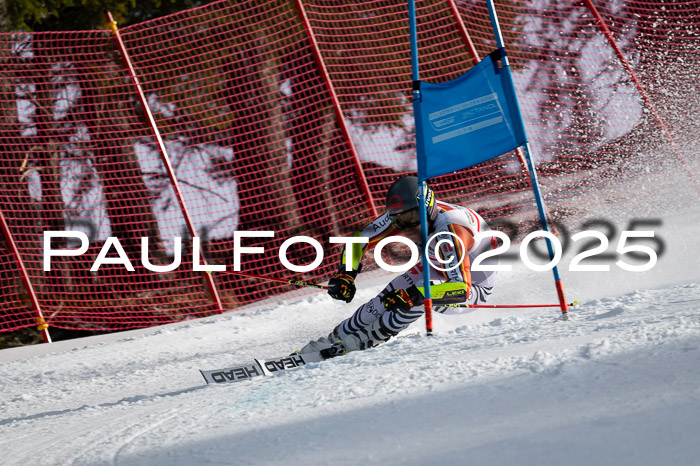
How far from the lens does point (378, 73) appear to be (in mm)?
8781

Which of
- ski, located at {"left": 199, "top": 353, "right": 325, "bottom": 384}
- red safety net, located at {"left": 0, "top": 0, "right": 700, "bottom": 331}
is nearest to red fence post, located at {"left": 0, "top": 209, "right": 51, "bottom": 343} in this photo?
red safety net, located at {"left": 0, "top": 0, "right": 700, "bottom": 331}

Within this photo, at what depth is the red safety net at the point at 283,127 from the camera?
7.68 metres

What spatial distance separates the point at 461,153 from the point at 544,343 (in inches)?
48.6

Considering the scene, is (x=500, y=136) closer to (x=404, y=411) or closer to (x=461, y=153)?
(x=461, y=153)

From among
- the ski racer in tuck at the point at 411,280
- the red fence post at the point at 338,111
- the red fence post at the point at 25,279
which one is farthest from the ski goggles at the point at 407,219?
the red fence post at the point at 25,279

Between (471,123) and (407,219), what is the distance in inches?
33.0

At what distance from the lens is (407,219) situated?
4.47m

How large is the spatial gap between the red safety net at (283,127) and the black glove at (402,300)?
134 inches

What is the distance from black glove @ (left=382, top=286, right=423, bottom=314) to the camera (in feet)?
12.9

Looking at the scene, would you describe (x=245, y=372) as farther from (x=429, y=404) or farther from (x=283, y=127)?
(x=283, y=127)

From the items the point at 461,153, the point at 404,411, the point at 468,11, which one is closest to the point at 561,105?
the point at 468,11

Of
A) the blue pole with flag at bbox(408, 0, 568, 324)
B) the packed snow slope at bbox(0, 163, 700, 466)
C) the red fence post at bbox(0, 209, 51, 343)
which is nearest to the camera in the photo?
the packed snow slope at bbox(0, 163, 700, 466)

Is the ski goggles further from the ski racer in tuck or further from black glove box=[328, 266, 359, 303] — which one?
black glove box=[328, 266, 359, 303]

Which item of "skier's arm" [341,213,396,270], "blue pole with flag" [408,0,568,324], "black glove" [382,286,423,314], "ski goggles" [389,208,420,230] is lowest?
"black glove" [382,286,423,314]
